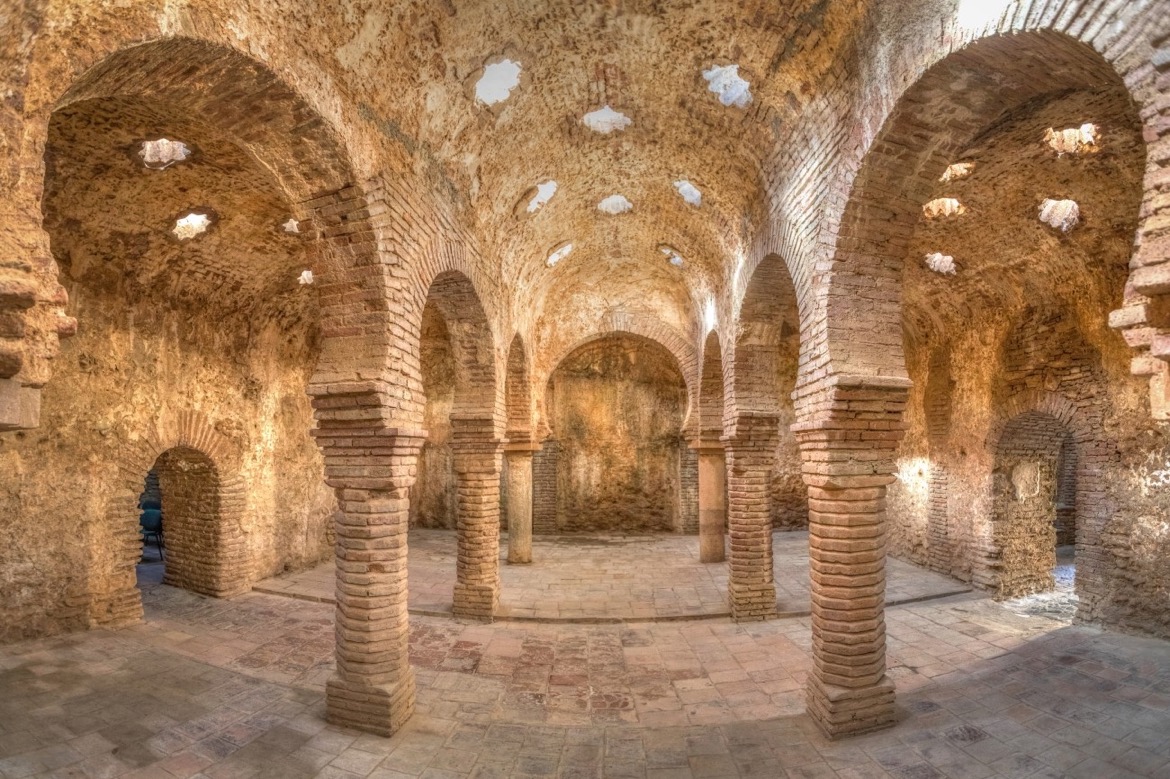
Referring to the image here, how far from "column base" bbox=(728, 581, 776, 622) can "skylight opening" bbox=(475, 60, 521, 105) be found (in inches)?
257

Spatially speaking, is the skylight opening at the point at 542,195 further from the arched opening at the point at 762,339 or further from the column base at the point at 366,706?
the column base at the point at 366,706

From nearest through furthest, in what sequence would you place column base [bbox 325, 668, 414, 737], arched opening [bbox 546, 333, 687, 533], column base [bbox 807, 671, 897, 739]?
column base [bbox 807, 671, 897, 739] → column base [bbox 325, 668, 414, 737] → arched opening [bbox 546, 333, 687, 533]

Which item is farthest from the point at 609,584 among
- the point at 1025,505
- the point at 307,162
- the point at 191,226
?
the point at 191,226

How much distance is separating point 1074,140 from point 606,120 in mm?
4571

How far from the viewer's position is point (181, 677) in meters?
6.06

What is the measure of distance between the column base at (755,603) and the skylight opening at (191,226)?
27.2 feet

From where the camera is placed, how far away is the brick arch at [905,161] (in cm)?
368

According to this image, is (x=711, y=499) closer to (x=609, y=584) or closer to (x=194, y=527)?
(x=609, y=584)

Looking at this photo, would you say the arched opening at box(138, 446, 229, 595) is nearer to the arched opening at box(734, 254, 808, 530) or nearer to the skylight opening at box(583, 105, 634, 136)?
the skylight opening at box(583, 105, 634, 136)

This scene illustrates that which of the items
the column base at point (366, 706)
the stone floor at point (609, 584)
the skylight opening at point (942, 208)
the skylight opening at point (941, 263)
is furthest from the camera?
the skylight opening at point (941, 263)

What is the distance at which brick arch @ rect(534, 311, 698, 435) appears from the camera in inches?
500

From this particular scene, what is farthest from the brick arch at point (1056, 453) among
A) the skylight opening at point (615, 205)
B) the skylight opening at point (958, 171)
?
the skylight opening at point (615, 205)

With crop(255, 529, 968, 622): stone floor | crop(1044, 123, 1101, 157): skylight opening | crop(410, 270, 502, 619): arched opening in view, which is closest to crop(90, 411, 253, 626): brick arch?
crop(255, 529, 968, 622): stone floor

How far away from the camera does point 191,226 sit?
312 inches
